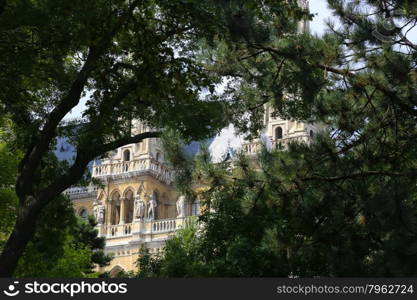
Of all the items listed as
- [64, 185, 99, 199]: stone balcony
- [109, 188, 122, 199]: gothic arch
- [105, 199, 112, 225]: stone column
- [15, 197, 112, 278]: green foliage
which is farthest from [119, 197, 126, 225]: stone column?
[15, 197, 112, 278]: green foliage

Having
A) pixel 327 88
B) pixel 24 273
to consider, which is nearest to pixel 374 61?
pixel 327 88

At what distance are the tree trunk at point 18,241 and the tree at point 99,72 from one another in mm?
14

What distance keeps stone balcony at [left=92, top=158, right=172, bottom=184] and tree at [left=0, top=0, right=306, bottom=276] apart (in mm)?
32591

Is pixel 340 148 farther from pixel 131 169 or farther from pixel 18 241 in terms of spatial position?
pixel 131 169

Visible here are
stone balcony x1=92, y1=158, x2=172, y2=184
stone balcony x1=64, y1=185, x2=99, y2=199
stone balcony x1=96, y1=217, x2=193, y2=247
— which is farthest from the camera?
stone balcony x1=64, y1=185, x2=99, y2=199

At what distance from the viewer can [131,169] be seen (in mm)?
46594

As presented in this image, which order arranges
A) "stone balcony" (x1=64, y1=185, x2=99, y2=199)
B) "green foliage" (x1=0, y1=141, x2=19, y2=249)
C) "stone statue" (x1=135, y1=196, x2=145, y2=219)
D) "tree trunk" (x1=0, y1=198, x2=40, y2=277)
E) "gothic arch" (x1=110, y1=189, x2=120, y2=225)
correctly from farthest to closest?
1. "stone balcony" (x1=64, y1=185, x2=99, y2=199)
2. "gothic arch" (x1=110, y1=189, x2=120, y2=225)
3. "stone statue" (x1=135, y1=196, x2=145, y2=219)
4. "green foliage" (x1=0, y1=141, x2=19, y2=249)
5. "tree trunk" (x1=0, y1=198, x2=40, y2=277)

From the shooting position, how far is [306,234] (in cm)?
1262

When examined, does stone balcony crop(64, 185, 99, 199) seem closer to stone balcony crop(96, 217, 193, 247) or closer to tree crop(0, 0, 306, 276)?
stone balcony crop(96, 217, 193, 247)

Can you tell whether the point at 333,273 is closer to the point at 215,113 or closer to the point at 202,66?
the point at 215,113

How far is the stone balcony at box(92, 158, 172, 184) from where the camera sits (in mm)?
46169

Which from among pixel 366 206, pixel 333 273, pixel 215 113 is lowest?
pixel 333 273

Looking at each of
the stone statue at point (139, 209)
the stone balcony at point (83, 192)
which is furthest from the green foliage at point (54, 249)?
the stone balcony at point (83, 192)

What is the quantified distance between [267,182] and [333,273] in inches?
62.8
